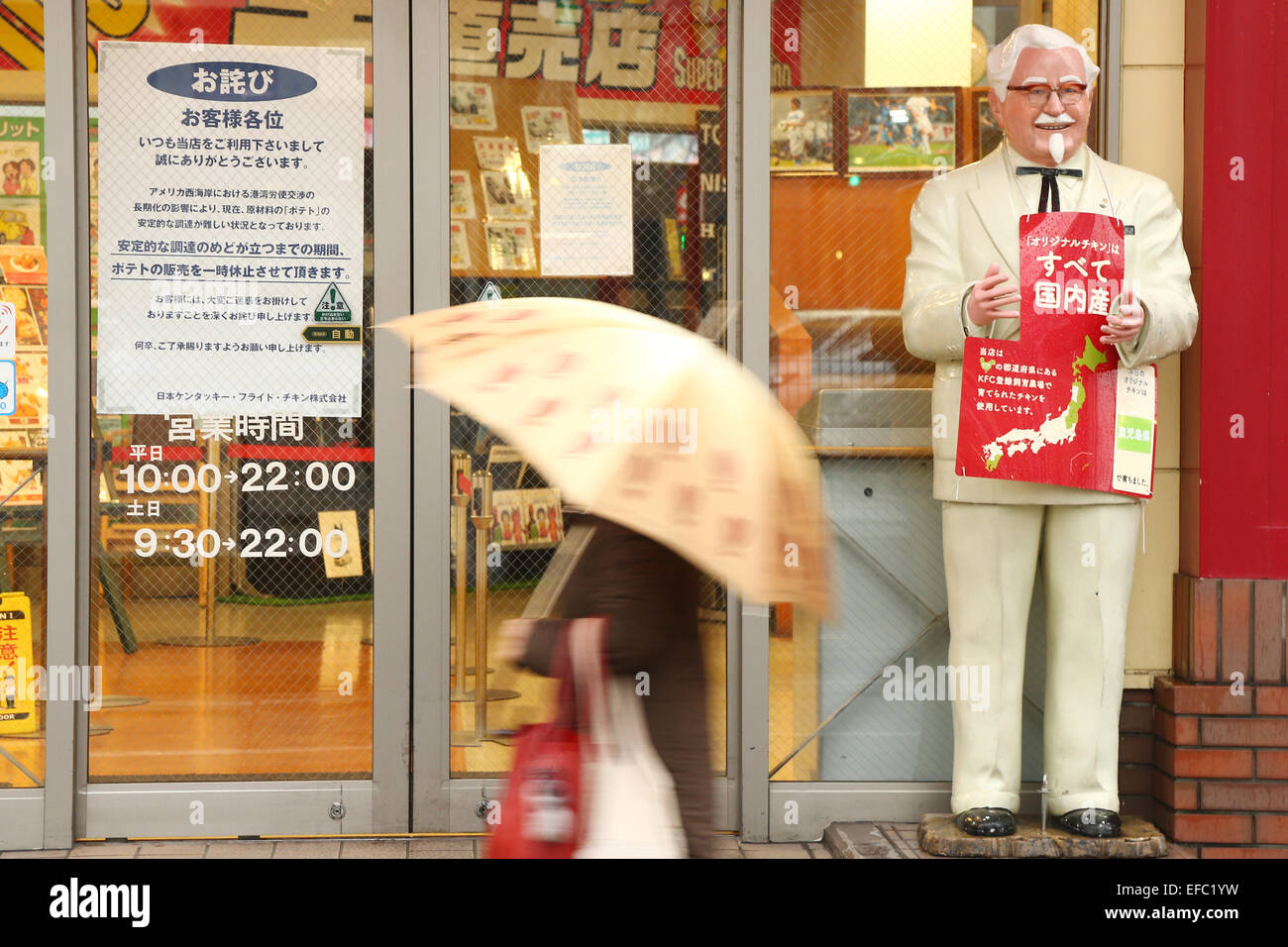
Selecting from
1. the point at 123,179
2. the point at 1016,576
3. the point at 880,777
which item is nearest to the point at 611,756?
the point at 1016,576

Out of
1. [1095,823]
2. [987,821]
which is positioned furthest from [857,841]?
[1095,823]

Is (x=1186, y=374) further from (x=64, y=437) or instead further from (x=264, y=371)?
(x=64, y=437)

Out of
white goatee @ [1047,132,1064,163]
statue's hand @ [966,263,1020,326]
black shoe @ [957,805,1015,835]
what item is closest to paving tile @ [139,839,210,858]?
black shoe @ [957,805,1015,835]

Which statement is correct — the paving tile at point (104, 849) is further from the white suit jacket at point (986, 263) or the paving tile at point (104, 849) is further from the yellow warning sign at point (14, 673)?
the white suit jacket at point (986, 263)

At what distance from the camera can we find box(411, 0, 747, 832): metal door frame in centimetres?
447

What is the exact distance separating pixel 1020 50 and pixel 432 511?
2.37 metres

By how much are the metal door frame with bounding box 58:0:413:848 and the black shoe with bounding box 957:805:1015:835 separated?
183 centimetres

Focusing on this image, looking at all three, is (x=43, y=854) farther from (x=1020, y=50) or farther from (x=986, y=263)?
(x=1020, y=50)

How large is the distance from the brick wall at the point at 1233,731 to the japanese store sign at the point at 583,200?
7.44 ft

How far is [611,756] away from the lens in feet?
6.42

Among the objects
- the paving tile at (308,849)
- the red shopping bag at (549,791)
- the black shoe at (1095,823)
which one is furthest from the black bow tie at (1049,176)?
the paving tile at (308,849)

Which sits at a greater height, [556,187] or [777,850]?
[556,187]

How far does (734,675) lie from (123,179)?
8.66ft

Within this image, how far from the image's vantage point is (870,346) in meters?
4.58
